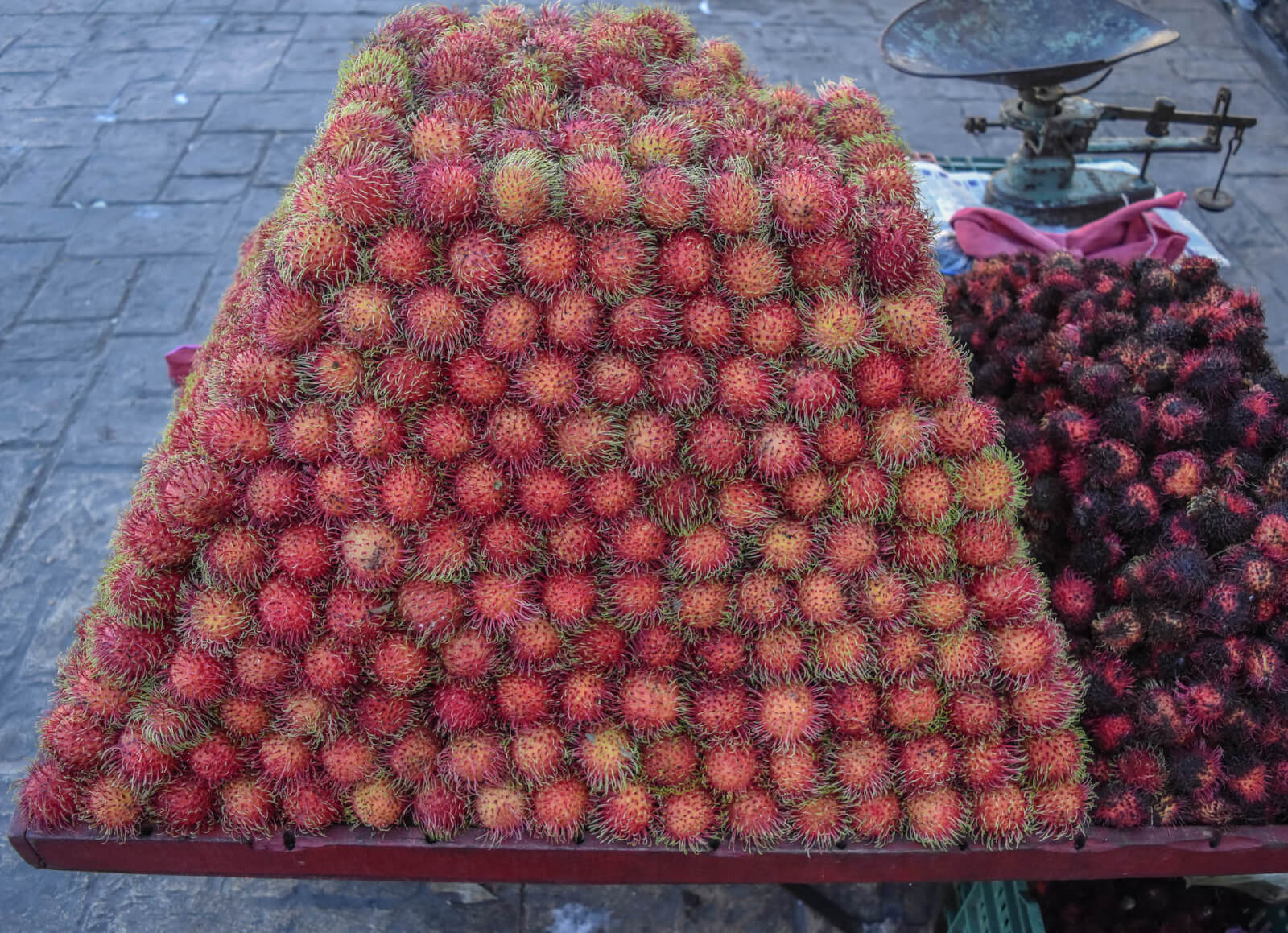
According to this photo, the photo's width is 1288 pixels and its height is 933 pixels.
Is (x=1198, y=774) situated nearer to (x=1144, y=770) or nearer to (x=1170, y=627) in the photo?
(x=1144, y=770)

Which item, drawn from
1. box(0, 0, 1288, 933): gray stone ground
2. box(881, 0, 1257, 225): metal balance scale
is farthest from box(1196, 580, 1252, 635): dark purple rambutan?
box(881, 0, 1257, 225): metal balance scale

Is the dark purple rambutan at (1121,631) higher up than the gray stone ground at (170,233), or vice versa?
the dark purple rambutan at (1121,631)

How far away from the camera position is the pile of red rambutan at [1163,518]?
1.45 m

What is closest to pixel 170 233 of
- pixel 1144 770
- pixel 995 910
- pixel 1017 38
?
pixel 1017 38

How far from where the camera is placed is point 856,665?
1.32 metres

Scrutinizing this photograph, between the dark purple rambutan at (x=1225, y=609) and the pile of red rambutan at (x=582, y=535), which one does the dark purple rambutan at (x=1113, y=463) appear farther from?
the pile of red rambutan at (x=582, y=535)

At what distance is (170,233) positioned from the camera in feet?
12.6

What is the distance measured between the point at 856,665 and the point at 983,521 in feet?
0.99

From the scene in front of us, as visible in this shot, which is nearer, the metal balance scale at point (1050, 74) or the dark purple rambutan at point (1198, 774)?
the dark purple rambutan at point (1198, 774)

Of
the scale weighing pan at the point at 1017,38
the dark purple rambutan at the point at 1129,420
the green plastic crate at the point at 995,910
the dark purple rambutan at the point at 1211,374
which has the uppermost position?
the scale weighing pan at the point at 1017,38

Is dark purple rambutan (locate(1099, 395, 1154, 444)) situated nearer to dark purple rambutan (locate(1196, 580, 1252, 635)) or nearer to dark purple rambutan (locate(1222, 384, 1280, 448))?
dark purple rambutan (locate(1222, 384, 1280, 448))

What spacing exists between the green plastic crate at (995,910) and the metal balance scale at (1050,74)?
78.8 inches

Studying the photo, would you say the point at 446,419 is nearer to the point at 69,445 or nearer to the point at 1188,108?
the point at 69,445

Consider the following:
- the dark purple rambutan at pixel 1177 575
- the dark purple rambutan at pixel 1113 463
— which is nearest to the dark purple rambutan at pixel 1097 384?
the dark purple rambutan at pixel 1113 463
